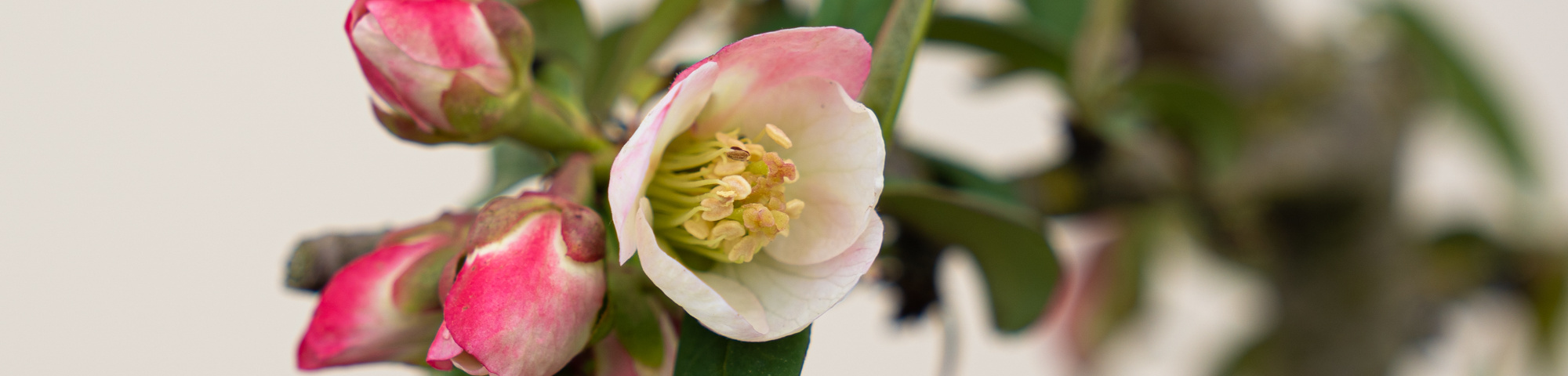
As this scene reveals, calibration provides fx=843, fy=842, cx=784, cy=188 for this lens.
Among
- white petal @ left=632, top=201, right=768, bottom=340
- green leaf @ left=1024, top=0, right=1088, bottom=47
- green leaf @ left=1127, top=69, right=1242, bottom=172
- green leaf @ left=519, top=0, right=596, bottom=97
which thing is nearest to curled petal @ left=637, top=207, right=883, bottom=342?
white petal @ left=632, top=201, right=768, bottom=340

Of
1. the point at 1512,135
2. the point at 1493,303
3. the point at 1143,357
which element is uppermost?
the point at 1512,135

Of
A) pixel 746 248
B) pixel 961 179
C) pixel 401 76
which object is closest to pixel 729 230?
pixel 746 248

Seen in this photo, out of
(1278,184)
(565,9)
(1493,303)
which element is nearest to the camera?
(565,9)

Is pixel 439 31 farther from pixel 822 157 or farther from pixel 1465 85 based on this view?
pixel 1465 85

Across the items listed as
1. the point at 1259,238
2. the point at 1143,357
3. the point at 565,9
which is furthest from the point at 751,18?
the point at 1143,357

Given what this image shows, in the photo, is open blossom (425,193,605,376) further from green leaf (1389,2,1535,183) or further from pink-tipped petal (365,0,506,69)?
green leaf (1389,2,1535,183)

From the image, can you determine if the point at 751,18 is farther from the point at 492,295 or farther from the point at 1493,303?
the point at 1493,303
